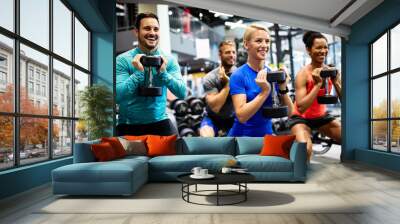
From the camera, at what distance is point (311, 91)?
7.57 m

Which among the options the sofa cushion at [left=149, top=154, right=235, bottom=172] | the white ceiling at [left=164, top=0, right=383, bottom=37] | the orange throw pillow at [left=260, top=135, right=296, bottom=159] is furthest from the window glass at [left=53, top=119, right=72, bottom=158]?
the orange throw pillow at [left=260, top=135, right=296, bottom=159]

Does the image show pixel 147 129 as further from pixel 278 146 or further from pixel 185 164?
pixel 278 146

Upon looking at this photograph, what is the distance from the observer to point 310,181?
5.38 metres

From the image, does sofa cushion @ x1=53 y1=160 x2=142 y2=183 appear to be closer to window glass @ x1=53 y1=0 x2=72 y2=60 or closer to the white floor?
the white floor

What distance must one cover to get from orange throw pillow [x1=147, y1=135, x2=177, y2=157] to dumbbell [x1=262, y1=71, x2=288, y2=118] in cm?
171

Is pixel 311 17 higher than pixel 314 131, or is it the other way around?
pixel 311 17

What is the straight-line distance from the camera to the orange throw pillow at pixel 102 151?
16.1ft

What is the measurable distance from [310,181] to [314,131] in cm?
269

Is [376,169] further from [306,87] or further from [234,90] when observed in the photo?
[234,90]

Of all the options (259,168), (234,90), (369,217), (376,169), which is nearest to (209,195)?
(259,168)

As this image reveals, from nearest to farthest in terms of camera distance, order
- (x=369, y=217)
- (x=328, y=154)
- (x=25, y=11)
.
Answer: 1. (x=369, y=217)
2. (x=25, y=11)
3. (x=328, y=154)

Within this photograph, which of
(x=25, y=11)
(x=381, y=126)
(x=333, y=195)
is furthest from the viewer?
(x=381, y=126)

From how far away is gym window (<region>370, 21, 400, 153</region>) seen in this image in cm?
693

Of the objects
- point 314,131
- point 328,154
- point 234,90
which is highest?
point 234,90
